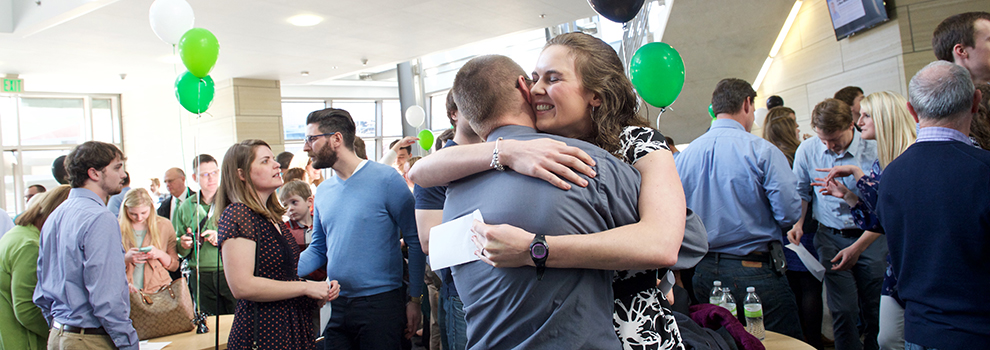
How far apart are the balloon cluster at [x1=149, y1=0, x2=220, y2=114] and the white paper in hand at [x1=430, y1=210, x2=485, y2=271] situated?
300 cm

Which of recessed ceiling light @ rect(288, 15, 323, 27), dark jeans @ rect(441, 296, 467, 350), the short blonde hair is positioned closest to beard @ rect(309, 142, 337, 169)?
dark jeans @ rect(441, 296, 467, 350)

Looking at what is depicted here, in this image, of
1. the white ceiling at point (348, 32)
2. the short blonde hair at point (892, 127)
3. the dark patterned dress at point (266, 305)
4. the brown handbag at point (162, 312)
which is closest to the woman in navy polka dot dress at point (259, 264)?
the dark patterned dress at point (266, 305)

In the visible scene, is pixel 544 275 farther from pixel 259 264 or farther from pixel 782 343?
pixel 259 264

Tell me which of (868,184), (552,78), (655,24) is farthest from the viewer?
(655,24)

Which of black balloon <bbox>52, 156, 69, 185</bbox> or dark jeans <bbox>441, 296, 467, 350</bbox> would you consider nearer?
dark jeans <bbox>441, 296, 467, 350</bbox>

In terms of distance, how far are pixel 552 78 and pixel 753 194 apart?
1.67 metres

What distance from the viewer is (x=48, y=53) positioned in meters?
7.34

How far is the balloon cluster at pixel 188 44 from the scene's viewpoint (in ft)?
11.4

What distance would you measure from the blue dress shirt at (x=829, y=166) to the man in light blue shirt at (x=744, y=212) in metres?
0.65

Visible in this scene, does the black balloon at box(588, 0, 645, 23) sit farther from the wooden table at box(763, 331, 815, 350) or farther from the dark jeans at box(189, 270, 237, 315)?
the dark jeans at box(189, 270, 237, 315)

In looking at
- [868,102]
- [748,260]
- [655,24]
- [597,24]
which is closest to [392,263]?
[748,260]

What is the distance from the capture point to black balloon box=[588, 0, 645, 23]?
9.01 feet

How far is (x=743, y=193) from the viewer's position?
249 centimetres

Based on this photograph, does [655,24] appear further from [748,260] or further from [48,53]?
[48,53]
